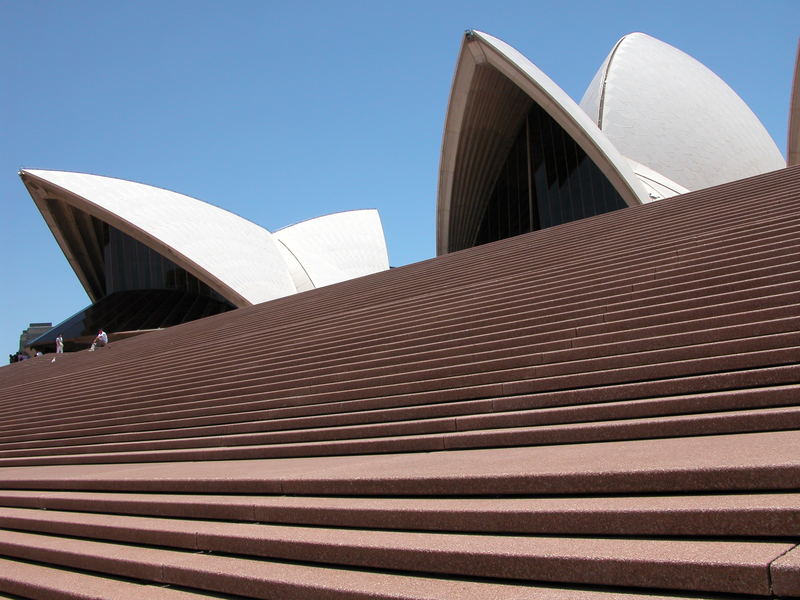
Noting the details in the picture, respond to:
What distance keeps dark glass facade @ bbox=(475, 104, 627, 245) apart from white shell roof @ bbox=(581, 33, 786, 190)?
2865 millimetres

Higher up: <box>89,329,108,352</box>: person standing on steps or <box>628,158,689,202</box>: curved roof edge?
<box>628,158,689,202</box>: curved roof edge

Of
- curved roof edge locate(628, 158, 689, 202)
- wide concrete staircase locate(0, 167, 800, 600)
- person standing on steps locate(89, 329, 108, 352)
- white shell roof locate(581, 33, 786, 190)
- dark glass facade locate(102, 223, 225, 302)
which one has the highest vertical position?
white shell roof locate(581, 33, 786, 190)

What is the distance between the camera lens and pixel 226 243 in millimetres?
26719

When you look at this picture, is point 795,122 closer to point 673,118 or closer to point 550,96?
point 550,96

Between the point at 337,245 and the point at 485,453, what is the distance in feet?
99.1

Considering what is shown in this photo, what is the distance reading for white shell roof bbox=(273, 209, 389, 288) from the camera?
102ft

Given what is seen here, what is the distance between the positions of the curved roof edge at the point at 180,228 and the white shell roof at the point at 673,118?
1335 centimetres

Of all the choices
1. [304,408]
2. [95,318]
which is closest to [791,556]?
[304,408]

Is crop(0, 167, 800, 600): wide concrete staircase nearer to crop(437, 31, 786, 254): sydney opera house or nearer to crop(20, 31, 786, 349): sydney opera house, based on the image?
crop(437, 31, 786, 254): sydney opera house

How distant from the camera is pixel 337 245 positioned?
33.4 m

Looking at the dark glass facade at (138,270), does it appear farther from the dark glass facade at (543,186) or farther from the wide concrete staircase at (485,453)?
the wide concrete staircase at (485,453)

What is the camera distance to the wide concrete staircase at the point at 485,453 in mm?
2270

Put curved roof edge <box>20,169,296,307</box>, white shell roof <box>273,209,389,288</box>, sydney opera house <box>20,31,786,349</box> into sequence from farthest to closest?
white shell roof <box>273,209,389,288</box>, curved roof edge <box>20,169,296,307</box>, sydney opera house <box>20,31,786,349</box>

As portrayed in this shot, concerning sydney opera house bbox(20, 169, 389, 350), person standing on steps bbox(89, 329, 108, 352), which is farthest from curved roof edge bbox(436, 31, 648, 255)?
person standing on steps bbox(89, 329, 108, 352)
